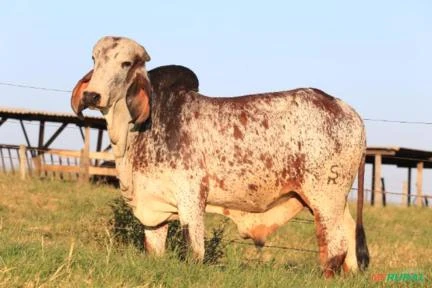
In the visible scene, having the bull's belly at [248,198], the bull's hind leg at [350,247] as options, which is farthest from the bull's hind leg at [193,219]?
the bull's hind leg at [350,247]

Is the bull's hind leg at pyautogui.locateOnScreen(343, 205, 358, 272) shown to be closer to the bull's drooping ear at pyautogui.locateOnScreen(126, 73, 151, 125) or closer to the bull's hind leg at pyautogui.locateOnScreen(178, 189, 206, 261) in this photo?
the bull's hind leg at pyautogui.locateOnScreen(178, 189, 206, 261)

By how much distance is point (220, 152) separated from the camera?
23.7ft

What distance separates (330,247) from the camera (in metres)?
7.35

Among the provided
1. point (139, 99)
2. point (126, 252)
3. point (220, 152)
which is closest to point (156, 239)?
point (126, 252)

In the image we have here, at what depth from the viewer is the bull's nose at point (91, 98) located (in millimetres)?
7016

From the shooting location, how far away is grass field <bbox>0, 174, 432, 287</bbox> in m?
5.76

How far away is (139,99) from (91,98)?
0.50 meters

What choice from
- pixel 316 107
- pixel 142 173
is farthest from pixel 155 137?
pixel 316 107

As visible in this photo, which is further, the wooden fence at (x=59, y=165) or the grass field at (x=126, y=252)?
the wooden fence at (x=59, y=165)

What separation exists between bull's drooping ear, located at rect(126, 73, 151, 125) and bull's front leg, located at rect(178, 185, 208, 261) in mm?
894

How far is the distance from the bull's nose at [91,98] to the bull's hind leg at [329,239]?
2.37 metres

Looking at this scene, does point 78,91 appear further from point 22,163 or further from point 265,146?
point 22,163

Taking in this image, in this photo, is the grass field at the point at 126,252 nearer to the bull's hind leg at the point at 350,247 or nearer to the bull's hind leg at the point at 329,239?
the bull's hind leg at the point at 329,239

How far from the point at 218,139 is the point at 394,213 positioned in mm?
18077
